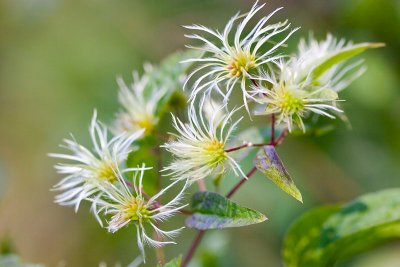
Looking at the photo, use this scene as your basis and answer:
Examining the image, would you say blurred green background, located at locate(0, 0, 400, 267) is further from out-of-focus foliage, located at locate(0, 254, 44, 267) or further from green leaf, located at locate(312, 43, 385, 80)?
green leaf, located at locate(312, 43, 385, 80)

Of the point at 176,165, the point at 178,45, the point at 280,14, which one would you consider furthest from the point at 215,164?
the point at 178,45

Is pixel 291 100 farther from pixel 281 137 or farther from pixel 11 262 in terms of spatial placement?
pixel 11 262

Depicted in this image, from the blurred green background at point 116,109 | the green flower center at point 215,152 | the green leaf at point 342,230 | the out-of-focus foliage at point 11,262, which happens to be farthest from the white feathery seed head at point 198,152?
the blurred green background at point 116,109

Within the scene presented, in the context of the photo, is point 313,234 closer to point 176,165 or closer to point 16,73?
point 176,165

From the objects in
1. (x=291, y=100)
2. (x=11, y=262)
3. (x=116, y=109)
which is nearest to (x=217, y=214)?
(x=291, y=100)

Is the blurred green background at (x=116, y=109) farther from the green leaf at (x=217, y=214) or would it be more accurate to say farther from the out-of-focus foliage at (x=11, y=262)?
the green leaf at (x=217, y=214)

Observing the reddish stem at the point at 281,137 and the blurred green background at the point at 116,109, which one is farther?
the blurred green background at the point at 116,109

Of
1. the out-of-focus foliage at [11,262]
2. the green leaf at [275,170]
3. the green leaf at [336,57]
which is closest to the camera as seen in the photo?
the green leaf at [275,170]

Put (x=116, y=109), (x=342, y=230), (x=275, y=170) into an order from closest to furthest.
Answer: (x=275, y=170) → (x=342, y=230) → (x=116, y=109)
